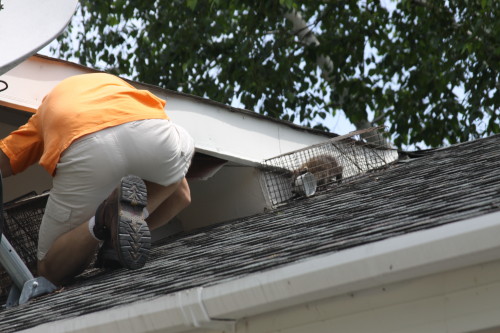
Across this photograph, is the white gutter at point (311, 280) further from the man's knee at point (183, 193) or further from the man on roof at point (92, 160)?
the man's knee at point (183, 193)

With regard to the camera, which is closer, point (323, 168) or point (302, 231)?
point (302, 231)

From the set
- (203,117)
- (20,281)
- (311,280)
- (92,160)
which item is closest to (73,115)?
(92,160)

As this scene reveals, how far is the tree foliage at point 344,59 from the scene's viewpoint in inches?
452

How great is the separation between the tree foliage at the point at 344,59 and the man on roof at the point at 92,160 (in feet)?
20.9

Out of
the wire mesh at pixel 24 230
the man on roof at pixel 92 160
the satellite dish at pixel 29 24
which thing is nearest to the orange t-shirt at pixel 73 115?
the man on roof at pixel 92 160

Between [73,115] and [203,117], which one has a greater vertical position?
[73,115]

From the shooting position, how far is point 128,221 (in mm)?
4441

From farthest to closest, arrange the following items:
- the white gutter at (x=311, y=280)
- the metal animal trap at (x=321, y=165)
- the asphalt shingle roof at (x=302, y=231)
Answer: the metal animal trap at (x=321, y=165)
the asphalt shingle roof at (x=302, y=231)
the white gutter at (x=311, y=280)

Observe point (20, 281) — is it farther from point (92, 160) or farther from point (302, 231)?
point (302, 231)

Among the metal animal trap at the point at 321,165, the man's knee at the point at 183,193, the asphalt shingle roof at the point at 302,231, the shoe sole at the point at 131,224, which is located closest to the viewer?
the asphalt shingle roof at the point at 302,231

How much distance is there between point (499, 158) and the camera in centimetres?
483

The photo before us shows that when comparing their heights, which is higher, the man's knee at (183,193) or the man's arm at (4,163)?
the man's arm at (4,163)

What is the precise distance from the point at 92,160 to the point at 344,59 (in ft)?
25.1

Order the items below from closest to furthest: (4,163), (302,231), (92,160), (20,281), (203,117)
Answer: (302,231) < (92,160) < (20,281) < (4,163) < (203,117)
